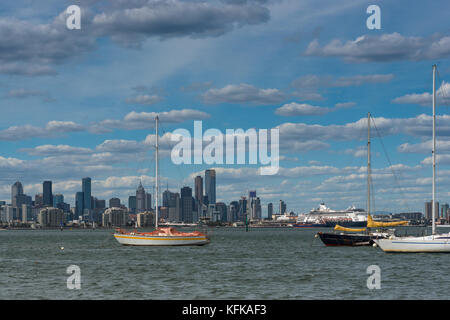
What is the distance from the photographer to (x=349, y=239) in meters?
102

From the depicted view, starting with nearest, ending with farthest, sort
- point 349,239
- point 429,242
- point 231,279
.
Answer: point 231,279, point 429,242, point 349,239

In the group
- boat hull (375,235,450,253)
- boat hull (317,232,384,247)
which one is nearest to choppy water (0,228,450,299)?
boat hull (375,235,450,253)

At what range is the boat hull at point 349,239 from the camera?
100812mm

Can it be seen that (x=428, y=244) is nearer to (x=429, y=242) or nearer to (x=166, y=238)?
(x=429, y=242)

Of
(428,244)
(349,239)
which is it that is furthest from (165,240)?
(428,244)

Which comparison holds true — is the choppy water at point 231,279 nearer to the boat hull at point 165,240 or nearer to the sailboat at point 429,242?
the sailboat at point 429,242

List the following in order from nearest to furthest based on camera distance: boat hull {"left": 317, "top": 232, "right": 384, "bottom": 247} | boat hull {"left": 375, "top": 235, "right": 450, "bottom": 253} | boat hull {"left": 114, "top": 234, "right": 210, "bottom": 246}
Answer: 1. boat hull {"left": 375, "top": 235, "right": 450, "bottom": 253}
2. boat hull {"left": 317, "top": 232, "right": 384, "bottom": 247}
3. boat hull {"left": 114, "top": 234, "right": 210, "bottom": 246}

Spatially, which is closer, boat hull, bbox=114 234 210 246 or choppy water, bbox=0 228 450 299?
choppy water, bbox=0 228 450 299

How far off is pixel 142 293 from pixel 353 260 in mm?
36259

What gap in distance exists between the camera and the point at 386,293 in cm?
4453

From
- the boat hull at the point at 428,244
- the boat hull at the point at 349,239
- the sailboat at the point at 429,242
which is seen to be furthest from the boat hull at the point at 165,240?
the boat hull at the point at 428,244

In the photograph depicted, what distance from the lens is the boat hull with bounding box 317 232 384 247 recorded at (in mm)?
100812

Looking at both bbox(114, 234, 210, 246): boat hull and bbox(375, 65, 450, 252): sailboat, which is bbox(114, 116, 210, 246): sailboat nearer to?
bbox(114, 234, 210, 246): boat hull
